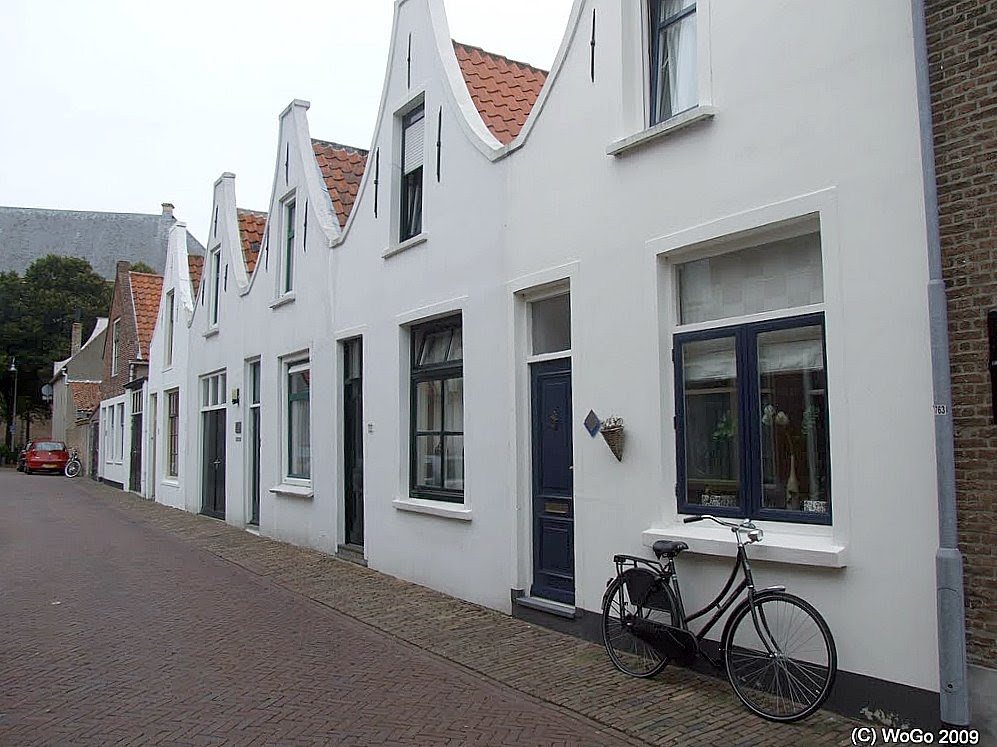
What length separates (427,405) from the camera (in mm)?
10922

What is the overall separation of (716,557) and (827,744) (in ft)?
5.16

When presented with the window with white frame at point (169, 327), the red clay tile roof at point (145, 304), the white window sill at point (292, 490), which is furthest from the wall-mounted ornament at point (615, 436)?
the red clay tile roof at point (145, 304)

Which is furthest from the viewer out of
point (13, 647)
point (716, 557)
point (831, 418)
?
point (13, 647)

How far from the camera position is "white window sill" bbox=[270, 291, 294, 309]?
48.9 feet

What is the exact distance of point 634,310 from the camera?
23.9 feet

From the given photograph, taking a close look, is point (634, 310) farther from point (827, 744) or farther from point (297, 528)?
point (297, 528)

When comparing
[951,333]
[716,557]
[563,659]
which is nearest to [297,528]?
[563,659]

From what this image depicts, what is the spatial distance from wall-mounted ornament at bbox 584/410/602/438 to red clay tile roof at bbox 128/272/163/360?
24.2 m

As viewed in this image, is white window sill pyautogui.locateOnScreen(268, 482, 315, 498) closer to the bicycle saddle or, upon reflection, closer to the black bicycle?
the black bicycle

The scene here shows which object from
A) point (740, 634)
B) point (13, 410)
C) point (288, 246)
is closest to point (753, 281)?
point (740, 634)

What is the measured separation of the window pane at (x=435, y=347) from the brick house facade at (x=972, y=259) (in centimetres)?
615

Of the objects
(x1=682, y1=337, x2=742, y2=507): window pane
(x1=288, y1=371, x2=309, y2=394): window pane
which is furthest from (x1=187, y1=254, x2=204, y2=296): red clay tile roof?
(x1=682, y1=337, x2=742, y2=507): window pane

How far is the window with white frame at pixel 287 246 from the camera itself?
617 inches

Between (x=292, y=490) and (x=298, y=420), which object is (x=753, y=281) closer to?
(x=292, y=490)
